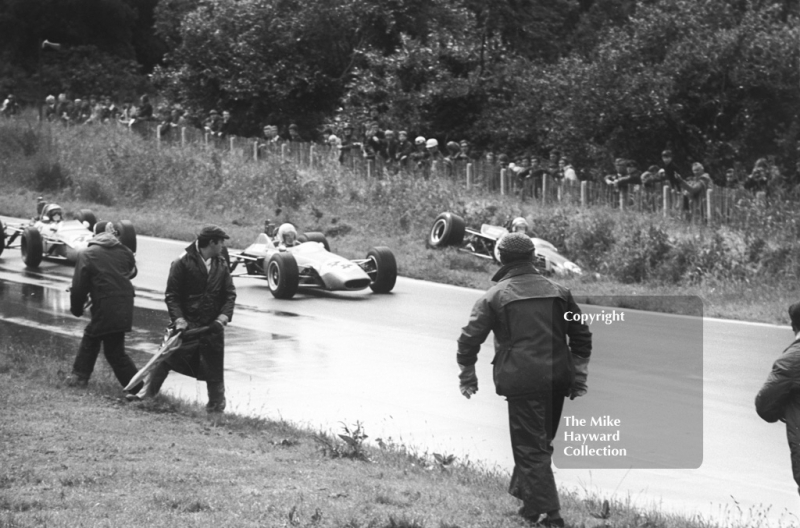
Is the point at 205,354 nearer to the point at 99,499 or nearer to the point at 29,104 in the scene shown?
the point at 99,499

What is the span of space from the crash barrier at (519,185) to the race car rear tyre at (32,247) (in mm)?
9148

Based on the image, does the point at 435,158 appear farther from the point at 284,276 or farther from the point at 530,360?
the point at 530,360

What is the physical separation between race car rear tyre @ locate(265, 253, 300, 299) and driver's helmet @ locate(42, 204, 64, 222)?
6333mm

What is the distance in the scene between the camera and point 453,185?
84.7 feet

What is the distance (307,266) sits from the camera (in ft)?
60.1

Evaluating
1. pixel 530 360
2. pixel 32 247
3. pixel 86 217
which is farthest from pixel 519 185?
pixel 530 360

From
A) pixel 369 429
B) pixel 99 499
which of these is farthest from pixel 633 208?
pixel 99 499

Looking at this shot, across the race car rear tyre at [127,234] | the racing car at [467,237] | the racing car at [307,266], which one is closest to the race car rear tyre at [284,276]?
the racing car at [307,266]

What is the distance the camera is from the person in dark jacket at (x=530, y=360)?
21.5 ft

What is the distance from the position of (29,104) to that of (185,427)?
4129 cm

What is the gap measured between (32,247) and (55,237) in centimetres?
71

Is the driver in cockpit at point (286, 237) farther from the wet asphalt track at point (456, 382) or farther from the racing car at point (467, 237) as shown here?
the racing car at point (467, 237)

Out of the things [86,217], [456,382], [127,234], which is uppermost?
[86,217]

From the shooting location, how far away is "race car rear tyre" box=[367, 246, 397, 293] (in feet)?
59.2
